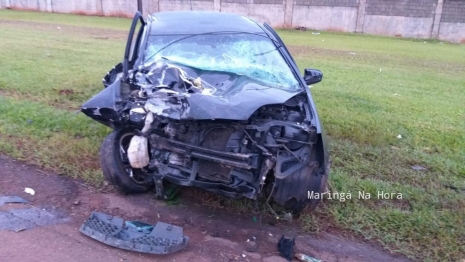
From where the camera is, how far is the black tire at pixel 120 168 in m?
4.15

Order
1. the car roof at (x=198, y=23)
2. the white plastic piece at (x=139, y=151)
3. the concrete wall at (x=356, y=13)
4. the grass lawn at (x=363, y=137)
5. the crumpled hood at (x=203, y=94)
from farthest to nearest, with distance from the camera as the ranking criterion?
1. the concrete wall at (x=356, y=13)
2. the car roof at (x=198, y=23)
3. the grass lawn at (x=363, y=137)
4. the white plastic piece at (x=139, y=151)
5. the crumpled hood at (x=203, y=94)

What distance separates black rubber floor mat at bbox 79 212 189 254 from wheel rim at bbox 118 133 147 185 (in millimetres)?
567

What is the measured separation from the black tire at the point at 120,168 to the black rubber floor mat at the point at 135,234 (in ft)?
1.57

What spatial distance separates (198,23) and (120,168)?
75.1 inches

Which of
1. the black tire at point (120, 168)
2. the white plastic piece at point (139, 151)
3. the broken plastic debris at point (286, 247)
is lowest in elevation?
the broken plastic debris at point (286, 247)

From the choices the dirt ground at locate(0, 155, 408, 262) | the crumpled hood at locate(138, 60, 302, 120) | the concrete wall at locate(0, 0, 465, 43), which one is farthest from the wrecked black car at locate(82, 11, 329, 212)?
the concrete wall at locate(0, 0, 465, 43)

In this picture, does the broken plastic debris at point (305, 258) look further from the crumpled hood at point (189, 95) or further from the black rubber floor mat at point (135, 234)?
the crumpled hood at point (189, 95)

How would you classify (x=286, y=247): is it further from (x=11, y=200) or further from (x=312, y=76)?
(x=11, y=200)

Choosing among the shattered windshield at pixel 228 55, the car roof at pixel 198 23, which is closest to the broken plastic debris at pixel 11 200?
the shattered windshield at pixel 228 55

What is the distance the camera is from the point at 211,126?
356cm

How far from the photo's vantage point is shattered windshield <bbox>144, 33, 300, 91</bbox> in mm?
4465

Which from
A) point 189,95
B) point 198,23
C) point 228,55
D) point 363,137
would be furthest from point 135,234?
point 363,137

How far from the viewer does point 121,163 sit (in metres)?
4.20

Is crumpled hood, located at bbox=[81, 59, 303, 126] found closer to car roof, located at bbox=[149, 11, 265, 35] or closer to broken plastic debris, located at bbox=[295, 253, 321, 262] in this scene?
car roof, located at bbox=[149, 11, 265, 35]
